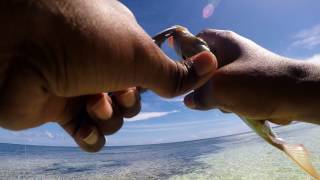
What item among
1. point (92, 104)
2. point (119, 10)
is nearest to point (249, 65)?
point (119, 10)

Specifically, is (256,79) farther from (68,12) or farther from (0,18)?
(0,18)

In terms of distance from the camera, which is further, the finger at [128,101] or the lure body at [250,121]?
the finger at [128,101]

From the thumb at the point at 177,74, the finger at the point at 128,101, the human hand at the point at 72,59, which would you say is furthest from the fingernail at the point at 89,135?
the thumb at the point at 177,74

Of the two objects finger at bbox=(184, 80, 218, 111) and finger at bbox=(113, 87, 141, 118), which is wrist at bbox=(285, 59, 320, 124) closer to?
finger at bbox=(184, 80, 218, 111)

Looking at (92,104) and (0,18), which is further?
(92,104)

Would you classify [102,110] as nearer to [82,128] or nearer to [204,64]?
[82,128]

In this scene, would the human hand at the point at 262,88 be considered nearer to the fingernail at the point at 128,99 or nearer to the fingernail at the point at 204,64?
the fingernail at the point at 204,64
